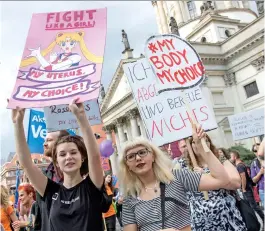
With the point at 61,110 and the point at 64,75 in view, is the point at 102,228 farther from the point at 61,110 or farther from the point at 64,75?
the point at 61,110

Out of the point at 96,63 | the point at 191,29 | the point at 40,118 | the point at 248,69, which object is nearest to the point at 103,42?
the point at 96,63

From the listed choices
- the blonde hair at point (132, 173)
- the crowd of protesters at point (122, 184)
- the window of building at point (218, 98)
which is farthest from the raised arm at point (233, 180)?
the window of building at point (218, 98)

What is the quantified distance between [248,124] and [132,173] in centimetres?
769

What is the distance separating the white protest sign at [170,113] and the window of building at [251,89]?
83.3 ft

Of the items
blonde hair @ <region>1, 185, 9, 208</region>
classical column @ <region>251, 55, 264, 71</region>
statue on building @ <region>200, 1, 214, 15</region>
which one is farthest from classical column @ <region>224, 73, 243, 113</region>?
blonde hair @ <region>1, 185, 9, 208</region>

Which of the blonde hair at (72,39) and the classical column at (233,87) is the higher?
the classical column at (233,87)

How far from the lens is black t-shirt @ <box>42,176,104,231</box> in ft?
6.70

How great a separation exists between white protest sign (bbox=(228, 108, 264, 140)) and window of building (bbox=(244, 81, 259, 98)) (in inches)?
767

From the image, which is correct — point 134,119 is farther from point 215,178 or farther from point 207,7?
point 215,178

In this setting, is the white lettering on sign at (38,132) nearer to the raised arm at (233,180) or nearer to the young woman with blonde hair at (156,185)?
the young woman with blonde hair at (156,185)

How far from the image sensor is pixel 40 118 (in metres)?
5.92

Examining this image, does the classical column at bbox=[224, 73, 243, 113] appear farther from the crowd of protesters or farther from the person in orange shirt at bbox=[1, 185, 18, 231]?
the crowd of protesters

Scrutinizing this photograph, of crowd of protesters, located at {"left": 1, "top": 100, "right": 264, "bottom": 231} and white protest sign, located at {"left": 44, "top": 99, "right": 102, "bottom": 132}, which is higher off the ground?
white protest sign, located at {"left": 44, "top": 99, "right": 102, "bottom": 132}

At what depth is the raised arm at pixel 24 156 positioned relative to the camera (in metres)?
2.17
